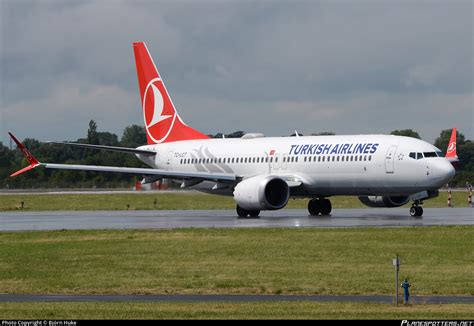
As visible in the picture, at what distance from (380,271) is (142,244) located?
10129 millimetres

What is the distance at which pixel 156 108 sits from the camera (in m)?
66.4

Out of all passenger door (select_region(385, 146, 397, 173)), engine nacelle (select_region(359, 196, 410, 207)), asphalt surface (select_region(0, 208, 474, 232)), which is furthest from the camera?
engine nacelle (select_region(359, 196, 410, 207))

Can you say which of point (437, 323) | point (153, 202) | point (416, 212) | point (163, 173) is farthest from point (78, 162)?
point (437, 323)

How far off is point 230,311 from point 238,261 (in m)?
9.22

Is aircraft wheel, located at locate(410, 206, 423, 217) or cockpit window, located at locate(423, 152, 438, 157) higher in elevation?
cockpit window, located at locate(423, 152, 438, 157)

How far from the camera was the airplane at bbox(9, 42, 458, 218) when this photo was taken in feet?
165

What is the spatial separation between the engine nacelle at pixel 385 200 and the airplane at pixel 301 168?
5cm

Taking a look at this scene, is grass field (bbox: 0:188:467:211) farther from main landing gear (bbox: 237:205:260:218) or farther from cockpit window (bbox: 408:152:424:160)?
cockpit window (bbox: 408:152:424:160)

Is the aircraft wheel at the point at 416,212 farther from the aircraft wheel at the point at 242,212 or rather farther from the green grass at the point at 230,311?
the green grass at the point at 230,311

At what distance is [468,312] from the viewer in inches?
776

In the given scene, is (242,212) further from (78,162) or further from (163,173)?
(78,162)

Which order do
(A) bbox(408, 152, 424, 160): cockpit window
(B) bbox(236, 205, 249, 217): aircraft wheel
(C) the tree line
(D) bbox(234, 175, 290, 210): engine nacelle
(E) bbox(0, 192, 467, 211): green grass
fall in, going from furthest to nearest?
1. (C) the tree line
2. (E) bbox(0, 192, 467, 211): green grass
3. (B) bbox(236, 205, 249, 217): aircraft wheel
4. (D) bbox(234, 175, 290, 210): engine nacelle
5. (A) bbox(408, 152, 424, 160): cockpit window

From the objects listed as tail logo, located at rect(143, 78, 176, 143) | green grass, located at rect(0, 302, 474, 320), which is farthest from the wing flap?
green grass, located at rect(0, 302, 474, 320)

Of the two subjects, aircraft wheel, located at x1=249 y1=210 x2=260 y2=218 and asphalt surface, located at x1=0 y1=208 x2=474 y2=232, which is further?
aircraft wheel, located at x1=249 y1=210 x2=260 y2=218
